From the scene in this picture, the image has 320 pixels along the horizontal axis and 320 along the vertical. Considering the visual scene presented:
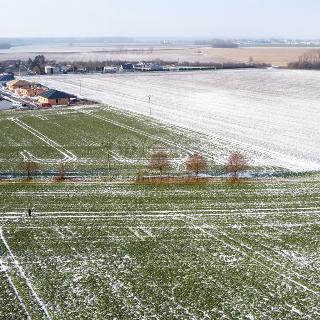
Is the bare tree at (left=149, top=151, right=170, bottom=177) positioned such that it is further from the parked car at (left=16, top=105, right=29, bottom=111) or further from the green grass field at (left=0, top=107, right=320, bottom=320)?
the parked car at (left=16, top=105, right=29, bottom=111)

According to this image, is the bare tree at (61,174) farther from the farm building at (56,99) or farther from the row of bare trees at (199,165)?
the farm building at (56,99)

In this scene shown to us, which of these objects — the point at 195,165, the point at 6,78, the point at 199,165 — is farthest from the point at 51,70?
the point at 195,165

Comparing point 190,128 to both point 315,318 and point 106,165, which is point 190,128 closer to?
point 106,165

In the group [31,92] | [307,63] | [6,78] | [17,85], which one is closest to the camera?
[31,92]

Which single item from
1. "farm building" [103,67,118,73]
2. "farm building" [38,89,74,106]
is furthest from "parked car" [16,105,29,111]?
"farm building" [103,67,118,73]

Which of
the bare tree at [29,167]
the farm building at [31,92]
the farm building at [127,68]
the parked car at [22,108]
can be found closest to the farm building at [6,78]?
the farm building at [31,92]

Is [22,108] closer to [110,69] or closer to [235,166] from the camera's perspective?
[235,166]
